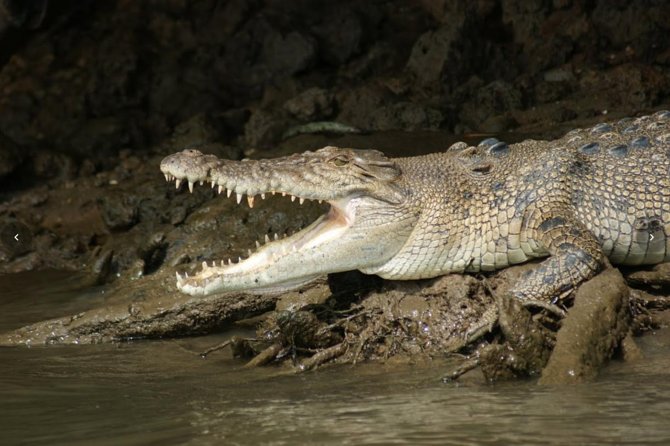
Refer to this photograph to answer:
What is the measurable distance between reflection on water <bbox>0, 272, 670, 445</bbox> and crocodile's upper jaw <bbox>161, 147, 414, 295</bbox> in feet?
1.53

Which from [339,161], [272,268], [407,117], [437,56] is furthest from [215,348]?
[437,56]

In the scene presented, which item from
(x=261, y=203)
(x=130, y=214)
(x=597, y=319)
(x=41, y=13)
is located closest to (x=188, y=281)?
(x=597, y=319)

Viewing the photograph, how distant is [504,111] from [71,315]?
4.39 m

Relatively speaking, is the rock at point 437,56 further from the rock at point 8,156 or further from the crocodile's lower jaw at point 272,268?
the crocodile's lower jaw at point 272,268

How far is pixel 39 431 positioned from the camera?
14.3 feet

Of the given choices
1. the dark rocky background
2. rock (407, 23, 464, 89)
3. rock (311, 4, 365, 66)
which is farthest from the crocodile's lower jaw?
rock (311, 4, 365, 66)

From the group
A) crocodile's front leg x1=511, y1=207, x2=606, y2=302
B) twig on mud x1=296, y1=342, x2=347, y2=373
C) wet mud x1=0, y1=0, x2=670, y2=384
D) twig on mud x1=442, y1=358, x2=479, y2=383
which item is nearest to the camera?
twig on mud x1=442, y1=358, x2=479, y2=383

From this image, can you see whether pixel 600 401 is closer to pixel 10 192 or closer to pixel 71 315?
pixel 71 315

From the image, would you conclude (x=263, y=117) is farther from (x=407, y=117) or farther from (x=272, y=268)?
(x=272, y=268)

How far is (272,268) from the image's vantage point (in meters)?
5.38

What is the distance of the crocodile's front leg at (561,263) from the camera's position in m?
5.07

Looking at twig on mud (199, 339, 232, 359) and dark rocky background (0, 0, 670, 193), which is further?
dark rocky background (0, 0, 670, 193)

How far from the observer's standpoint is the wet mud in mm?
5516

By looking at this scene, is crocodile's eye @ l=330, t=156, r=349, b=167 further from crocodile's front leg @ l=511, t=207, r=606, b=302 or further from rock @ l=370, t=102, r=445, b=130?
rock @ l=370, t=102, r=445, b=130
